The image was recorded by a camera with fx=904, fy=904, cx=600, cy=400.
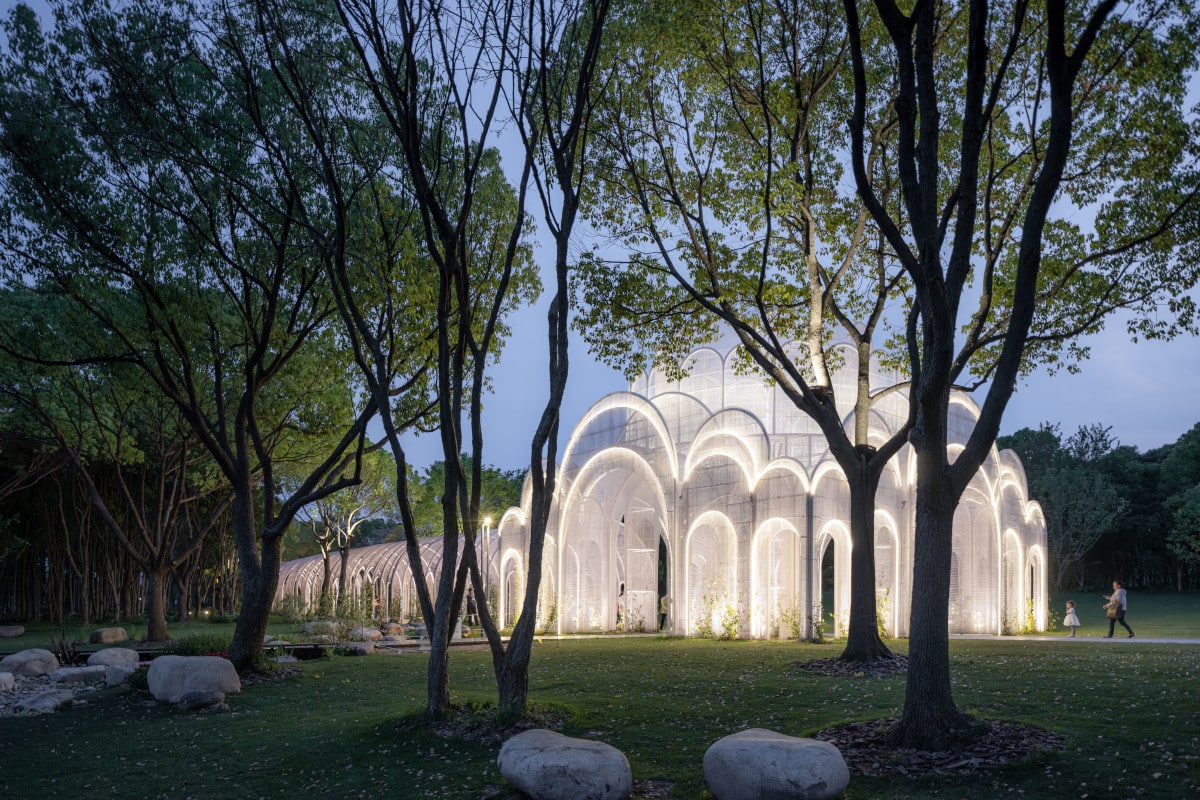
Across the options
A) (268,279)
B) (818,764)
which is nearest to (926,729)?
(818,764)

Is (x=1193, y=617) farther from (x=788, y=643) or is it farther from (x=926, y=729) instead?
(x=926, y=729)

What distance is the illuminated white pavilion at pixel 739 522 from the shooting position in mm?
22516

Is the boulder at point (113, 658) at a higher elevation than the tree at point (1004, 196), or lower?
lower

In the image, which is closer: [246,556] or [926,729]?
[926,729]

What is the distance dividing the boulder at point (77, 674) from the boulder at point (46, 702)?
1.68 m

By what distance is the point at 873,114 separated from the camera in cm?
1550

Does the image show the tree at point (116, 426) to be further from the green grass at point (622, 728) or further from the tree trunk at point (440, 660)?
the tree trunk at point (440, 660)

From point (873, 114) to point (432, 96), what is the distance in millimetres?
7520

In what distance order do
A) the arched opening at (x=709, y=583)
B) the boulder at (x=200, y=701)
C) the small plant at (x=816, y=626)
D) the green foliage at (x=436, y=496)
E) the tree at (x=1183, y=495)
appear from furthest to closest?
1. the green foliage at (x=436, y=496)
2. the tree at (x=1183, y=495)
3. the arched opening at (x=709, y=583)
4. the small plant at (x=816, y=626)
5. the boulder at (x=200, y=701)

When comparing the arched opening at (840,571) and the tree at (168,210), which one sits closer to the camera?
the tree at (168,210)

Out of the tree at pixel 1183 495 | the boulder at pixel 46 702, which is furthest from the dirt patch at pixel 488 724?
the tree at pixel 1183 495

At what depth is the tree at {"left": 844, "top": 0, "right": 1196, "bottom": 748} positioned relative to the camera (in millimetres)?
7707

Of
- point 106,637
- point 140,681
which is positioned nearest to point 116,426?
point 106,637

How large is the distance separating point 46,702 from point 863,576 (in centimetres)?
1327
